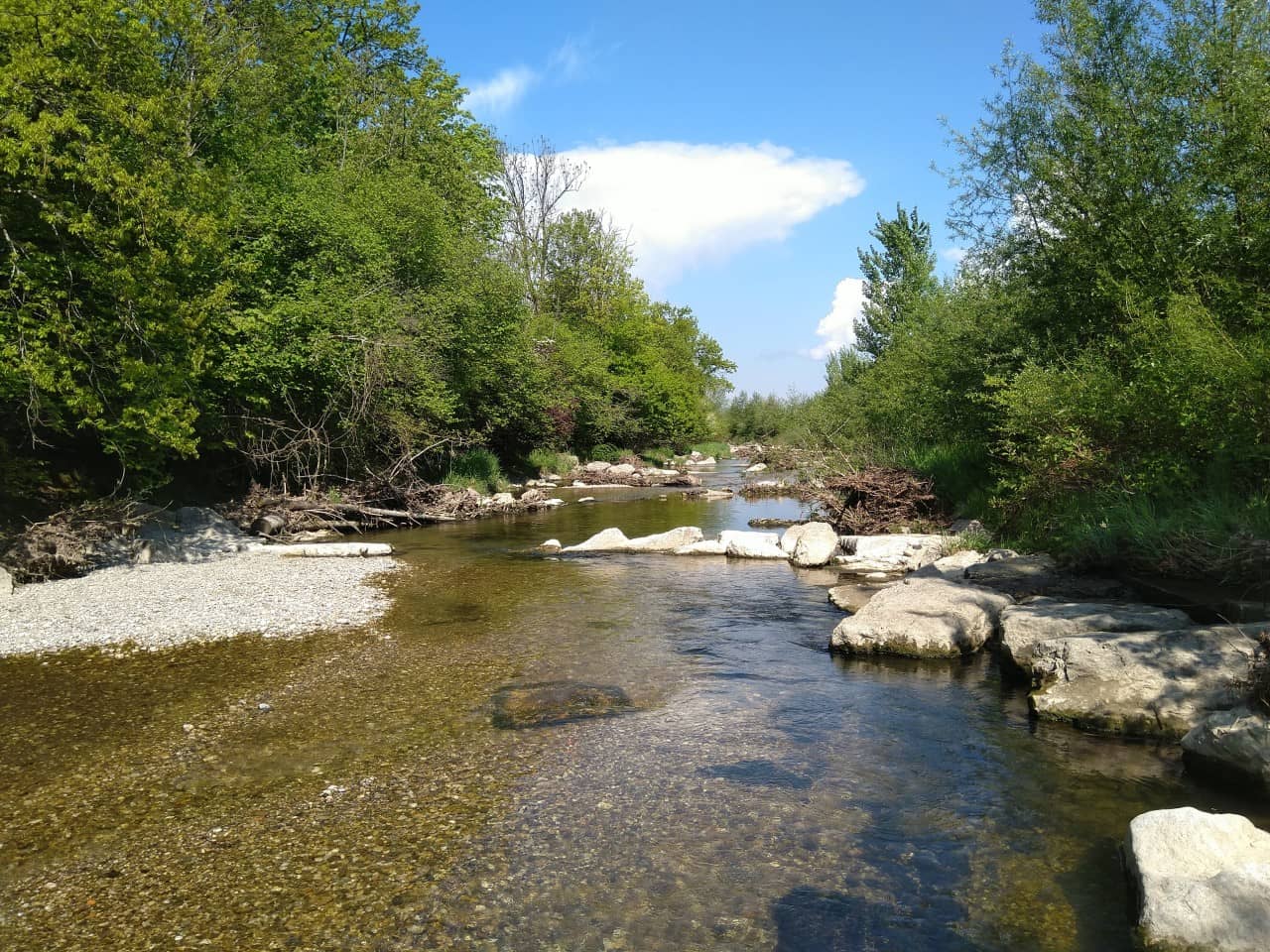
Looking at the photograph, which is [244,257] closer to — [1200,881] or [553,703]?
[553,703]

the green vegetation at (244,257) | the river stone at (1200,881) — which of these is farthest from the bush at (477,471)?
the river stone at (1200,881)

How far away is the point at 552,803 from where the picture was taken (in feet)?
21.4

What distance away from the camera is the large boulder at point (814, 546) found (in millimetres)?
17219

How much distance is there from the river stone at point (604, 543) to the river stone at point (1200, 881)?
1444cm

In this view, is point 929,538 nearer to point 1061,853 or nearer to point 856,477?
point 856,477

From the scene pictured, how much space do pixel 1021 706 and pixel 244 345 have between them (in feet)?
56.2

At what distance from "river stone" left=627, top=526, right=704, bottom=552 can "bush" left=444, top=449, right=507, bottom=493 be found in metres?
11.0

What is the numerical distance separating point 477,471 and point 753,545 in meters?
16.1

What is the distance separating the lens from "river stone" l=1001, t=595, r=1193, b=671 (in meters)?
8.85

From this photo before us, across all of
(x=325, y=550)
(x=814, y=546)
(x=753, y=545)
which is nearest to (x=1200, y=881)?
(x=814, y=546)

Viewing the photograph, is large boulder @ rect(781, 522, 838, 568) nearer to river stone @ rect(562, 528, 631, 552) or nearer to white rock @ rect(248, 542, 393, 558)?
river stone @ rect(562, 528, 631, 552)

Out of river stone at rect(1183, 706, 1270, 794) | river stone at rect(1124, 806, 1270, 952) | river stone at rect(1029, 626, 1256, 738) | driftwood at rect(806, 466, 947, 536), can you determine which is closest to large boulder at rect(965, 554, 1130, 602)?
river stone at rect(1029, 626, 1256, 738)

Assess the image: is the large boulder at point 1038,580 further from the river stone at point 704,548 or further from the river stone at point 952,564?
the river stone at point 704,548

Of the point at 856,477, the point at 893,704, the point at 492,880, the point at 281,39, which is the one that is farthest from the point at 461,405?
the point at 492,880
